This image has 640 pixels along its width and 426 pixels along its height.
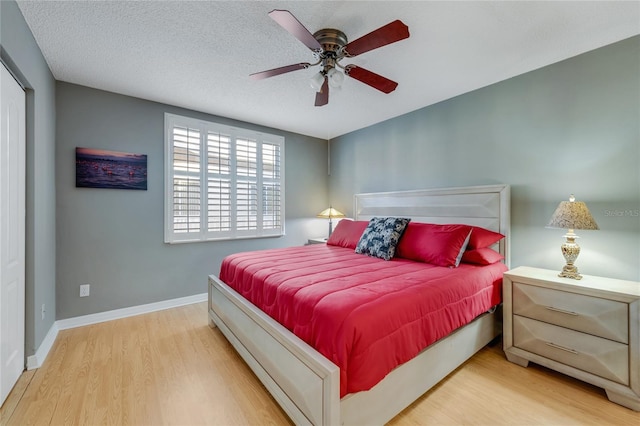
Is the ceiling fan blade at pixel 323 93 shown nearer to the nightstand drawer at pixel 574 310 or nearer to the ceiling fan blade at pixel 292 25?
the ceiling fan blade at pixel 292 25

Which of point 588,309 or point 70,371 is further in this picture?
point 70,371

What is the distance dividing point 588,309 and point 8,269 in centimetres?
378

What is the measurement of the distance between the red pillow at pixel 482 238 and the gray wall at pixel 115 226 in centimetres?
303

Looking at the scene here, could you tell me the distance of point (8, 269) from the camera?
5.75 feet

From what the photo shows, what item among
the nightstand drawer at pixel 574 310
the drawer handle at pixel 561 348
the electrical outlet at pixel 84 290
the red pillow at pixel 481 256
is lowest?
the drawer handle at pixel 561 348

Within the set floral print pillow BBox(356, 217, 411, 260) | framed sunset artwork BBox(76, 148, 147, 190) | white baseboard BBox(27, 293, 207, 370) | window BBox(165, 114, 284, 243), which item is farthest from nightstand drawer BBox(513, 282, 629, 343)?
framed sunset artwork BBox(76, 148, 147, 190)

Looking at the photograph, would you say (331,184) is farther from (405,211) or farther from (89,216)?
(89,216)

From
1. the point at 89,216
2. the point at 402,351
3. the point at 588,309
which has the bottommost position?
the point at 402,351

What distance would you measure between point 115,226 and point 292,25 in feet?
9.40

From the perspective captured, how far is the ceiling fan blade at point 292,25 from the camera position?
139 cm

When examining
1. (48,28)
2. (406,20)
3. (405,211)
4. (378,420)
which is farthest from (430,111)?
(48,28)

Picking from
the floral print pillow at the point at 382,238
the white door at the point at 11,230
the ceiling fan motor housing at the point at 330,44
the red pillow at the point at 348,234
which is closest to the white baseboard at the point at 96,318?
the white door at the point at 11,230

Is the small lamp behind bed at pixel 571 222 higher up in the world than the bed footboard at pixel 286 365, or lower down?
higher up

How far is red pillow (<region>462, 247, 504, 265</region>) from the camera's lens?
2354 millimetres
